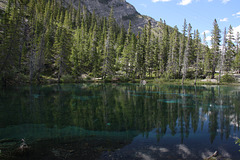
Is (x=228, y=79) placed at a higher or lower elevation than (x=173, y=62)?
lower

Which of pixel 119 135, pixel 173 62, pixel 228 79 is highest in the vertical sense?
pixel 173 62

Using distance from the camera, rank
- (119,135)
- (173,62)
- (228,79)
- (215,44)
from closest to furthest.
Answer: (119,135) → (228,79) → (215,44) → (173,62)

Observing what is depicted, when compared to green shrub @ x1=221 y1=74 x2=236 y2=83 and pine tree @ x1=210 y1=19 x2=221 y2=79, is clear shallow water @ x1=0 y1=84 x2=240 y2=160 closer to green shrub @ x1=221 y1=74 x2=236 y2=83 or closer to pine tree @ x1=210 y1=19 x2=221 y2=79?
green shrub @ x1=221 y1=74 x2=236 y2=83

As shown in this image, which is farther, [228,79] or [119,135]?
[228,79]

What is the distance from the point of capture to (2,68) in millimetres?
34656

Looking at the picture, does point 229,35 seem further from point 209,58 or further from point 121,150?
point 121,150

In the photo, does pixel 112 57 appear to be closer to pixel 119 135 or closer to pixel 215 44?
pixel 215 44

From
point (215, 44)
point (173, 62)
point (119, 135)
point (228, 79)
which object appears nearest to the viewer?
point (119, 135)

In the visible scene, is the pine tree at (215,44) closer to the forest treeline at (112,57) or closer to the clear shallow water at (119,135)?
the forest treeline at (112,57)

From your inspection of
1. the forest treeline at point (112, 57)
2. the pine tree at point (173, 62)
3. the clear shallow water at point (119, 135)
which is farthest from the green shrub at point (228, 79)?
the clear shallow water at point (119, 135)

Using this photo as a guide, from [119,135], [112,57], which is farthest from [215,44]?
[119,135]

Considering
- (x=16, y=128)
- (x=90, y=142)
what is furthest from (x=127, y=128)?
(x=16, y=128)

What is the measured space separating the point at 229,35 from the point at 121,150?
6557 centimetres

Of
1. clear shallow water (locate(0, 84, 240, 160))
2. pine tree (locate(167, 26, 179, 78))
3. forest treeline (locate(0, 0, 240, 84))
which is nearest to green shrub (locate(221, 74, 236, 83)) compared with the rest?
forest treeline (locate(0, 0, 240, 84))
